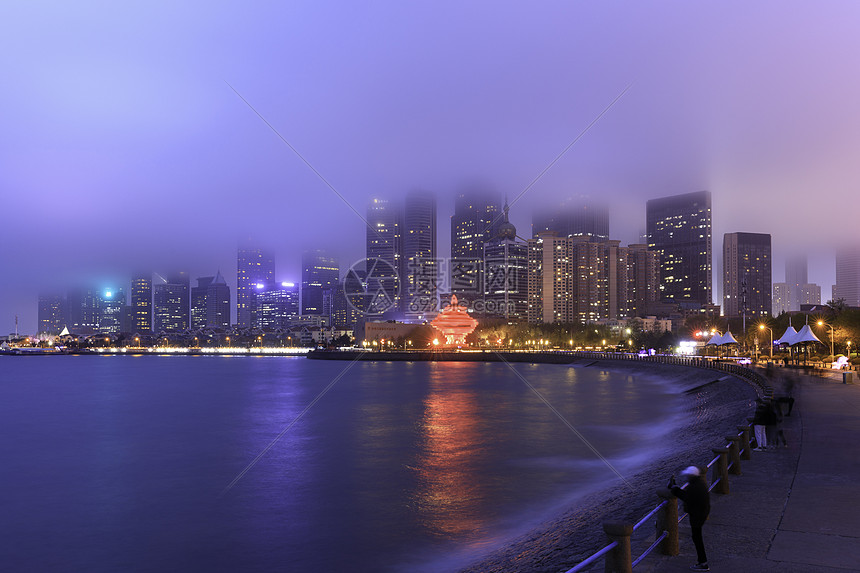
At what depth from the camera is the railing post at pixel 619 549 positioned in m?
9.48

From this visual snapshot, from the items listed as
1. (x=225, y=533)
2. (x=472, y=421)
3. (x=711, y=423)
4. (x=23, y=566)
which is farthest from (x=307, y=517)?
(x=472, y=421)

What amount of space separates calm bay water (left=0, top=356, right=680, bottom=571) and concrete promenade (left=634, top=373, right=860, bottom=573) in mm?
8910

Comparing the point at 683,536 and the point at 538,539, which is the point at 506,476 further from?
the point at 683,536

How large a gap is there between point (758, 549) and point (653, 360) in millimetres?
99959

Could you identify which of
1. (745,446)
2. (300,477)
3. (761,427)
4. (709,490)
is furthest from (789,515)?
(300,477)

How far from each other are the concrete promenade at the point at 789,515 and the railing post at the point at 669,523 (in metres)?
0.16

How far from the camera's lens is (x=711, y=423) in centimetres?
3844

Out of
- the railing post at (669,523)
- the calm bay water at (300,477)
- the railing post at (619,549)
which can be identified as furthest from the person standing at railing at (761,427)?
the railing post at (619,549)

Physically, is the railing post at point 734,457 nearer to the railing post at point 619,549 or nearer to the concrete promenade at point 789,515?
the concrete promenade at point 789,515

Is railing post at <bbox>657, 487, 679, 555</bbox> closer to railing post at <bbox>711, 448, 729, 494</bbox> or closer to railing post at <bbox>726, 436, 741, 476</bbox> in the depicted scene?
railing post at <bbox>711, 448, 729, 494</bbox>

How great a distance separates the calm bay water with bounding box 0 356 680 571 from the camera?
70.8 ft

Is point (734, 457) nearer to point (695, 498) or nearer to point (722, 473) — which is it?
point (722, 473)

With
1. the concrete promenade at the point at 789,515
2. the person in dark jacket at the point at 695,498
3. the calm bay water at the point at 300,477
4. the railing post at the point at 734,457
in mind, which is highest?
the person in dark jacket at the point at 695,498

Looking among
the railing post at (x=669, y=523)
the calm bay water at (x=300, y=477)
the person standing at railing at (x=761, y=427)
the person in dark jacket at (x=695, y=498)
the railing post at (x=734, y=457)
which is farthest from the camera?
the calm bay water at (x=300, y=477)
